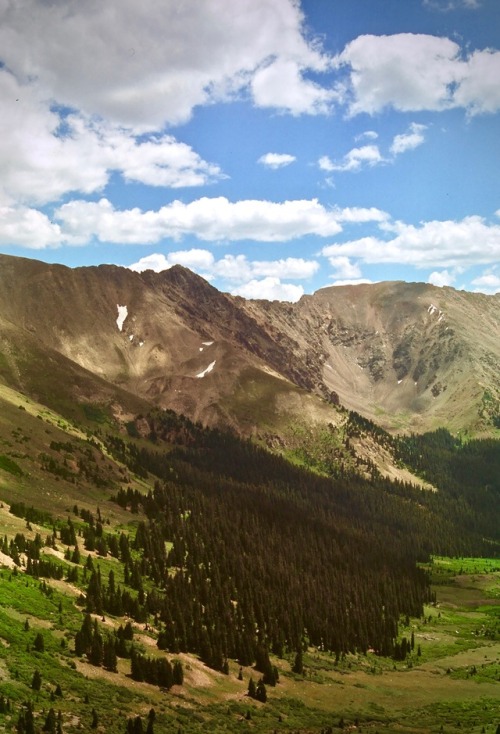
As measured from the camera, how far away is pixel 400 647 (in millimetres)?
123625

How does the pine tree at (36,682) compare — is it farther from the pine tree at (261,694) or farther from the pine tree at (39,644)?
the pine tree at (261,694)

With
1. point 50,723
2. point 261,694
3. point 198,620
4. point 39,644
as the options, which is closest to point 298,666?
point 198,620

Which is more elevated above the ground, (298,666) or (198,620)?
(198,620)

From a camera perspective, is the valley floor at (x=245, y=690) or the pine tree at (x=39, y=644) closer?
the valley floor at (x=245, y=690)

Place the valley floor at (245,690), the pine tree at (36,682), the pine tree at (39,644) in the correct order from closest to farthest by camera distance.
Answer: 1. the pine tree at (36,682)
2. the valley floor at (245,690)
3. the pine tree at (39,644)

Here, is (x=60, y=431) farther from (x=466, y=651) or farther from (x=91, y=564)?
(x=466, y=651)

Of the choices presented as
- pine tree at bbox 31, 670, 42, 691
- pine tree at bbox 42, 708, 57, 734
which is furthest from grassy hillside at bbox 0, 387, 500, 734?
pine tree at bbox 42, 708, 57, 734

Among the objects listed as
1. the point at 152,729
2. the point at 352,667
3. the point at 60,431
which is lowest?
the point at 352,667

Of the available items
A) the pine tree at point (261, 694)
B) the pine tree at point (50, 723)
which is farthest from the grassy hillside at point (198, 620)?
the pine tree at point (261, 694)

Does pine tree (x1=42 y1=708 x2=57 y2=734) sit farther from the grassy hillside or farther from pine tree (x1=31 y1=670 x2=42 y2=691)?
pine tree (x1=31 y1=670 x2=42 y2=691)

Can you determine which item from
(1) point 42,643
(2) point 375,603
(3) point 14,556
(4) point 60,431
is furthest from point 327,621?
(4) point 60,431

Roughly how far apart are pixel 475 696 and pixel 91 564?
62.9 meters

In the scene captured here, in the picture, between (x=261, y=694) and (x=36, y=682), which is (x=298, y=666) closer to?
(x=261, y=694)

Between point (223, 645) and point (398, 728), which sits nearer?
point (398, 728)
